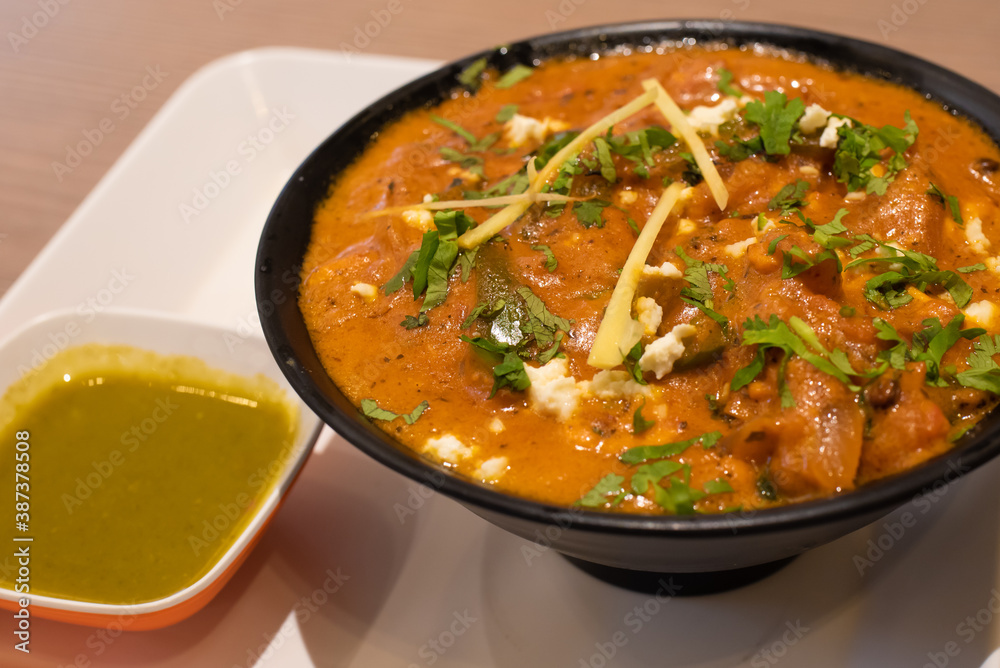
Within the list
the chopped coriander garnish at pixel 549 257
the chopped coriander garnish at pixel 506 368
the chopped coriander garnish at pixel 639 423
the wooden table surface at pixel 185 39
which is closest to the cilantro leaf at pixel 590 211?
the chopped coriander garnish at pixel 549 257

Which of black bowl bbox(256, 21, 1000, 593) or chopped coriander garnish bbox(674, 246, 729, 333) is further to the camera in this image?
chopped coriander garnish bbox(674, 246, 729, 333)

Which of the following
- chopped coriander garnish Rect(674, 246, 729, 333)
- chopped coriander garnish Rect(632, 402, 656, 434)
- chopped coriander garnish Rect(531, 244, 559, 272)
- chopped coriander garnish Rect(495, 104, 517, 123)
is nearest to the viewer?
chopped coriander garnish Rect(632, 402, 656, 434)

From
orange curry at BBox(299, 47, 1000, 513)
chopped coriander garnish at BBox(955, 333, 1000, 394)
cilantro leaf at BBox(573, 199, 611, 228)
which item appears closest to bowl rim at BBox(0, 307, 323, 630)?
orange curry at BBox(299, 47, 1000, 513)

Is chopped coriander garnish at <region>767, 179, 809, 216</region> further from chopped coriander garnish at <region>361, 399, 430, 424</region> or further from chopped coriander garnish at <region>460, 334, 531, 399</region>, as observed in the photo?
chopped coriander garnish at <region>361, 399, 430, 424</region>

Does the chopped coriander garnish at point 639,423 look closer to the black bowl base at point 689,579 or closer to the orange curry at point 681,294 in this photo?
the orange curry at point 681,294

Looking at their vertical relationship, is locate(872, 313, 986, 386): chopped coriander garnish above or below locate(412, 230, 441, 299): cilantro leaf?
above

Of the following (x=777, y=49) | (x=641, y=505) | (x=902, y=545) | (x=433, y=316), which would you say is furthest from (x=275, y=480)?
(x=777, y=49)
